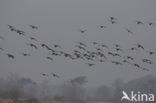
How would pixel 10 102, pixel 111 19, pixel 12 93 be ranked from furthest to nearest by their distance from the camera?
pixel 12 93
pixel 10 102
pixel 111 19

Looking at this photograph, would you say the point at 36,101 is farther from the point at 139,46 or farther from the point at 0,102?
the point at 139,46

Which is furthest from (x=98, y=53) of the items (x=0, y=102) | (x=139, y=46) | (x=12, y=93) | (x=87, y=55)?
(x=12, y=93)

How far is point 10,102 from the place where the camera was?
30969 mm

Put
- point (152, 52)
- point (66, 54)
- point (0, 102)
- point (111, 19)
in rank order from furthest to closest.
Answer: point (0, 102), point (152, 52), point (66, 54), point (111, 19)

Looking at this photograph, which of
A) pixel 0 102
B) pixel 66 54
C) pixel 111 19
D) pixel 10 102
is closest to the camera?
pixel 111 19

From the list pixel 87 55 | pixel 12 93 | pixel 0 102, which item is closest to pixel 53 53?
pixel 87 55

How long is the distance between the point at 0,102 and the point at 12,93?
9.37 metres

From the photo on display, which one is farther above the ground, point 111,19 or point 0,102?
point 111,19

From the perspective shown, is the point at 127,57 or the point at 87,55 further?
the point at 87,55

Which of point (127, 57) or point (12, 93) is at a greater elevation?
point (12, 93)

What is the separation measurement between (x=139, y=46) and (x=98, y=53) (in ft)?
8.17

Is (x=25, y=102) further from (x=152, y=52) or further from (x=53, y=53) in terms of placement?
(x=152, y=52)

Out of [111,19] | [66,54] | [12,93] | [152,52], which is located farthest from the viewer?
[12,93]

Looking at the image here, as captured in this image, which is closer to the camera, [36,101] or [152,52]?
[152,52]
